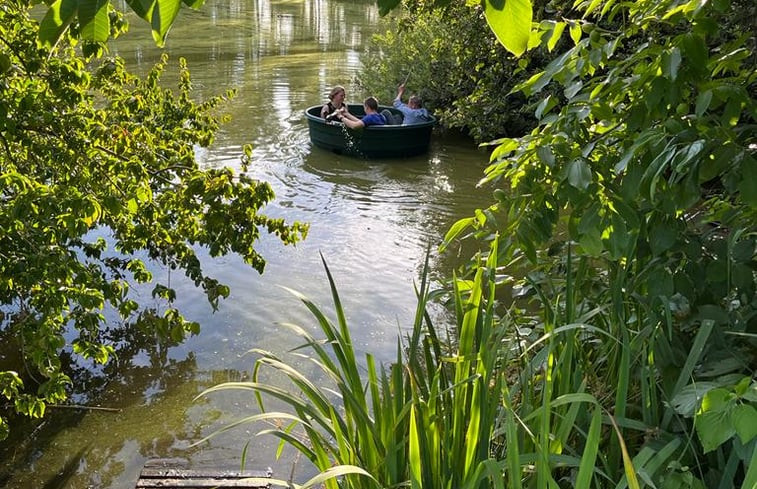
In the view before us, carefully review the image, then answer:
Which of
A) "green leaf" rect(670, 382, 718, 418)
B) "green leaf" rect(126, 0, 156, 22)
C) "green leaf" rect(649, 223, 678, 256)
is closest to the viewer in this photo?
"green leaf" rect(126, 0, 156, 22)

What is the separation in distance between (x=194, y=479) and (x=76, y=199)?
1.51 m

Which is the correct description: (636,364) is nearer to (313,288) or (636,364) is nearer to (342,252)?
(313,288)

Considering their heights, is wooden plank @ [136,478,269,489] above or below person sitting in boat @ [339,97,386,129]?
below

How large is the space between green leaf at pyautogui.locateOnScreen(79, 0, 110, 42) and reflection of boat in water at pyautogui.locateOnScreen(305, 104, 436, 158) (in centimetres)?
921

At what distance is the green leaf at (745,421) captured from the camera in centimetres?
145

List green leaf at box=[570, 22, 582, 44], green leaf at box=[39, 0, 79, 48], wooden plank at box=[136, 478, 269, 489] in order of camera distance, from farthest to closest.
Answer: wooden plank at box=[136, 478, 269, 489]
green leaf at box=[570, 22, 582, 44]
green leaf at box=[39, 0, 79, 48]

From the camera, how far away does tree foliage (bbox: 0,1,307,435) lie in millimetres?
3072

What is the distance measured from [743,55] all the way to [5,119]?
2878 mm

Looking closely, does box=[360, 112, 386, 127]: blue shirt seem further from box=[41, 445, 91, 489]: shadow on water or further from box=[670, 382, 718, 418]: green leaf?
box=[670, 382, 718, 418]: green leaf

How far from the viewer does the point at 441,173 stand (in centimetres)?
1050

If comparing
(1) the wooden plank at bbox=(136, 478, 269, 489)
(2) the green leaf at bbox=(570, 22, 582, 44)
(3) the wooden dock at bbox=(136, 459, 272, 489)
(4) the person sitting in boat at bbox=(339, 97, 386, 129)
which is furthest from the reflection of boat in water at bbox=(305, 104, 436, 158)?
(2) the green leaf at bbox=(570, 22, 582, 44)

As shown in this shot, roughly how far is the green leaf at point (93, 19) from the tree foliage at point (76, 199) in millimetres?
1702

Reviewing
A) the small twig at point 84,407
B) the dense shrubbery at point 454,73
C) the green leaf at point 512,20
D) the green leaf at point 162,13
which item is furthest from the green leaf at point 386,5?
the dense shrubbery at point 454,73

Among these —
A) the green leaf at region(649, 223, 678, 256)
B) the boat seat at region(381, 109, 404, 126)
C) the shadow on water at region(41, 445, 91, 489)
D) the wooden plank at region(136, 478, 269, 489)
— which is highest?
the green leaf at region(649, 223, 678, 256)
